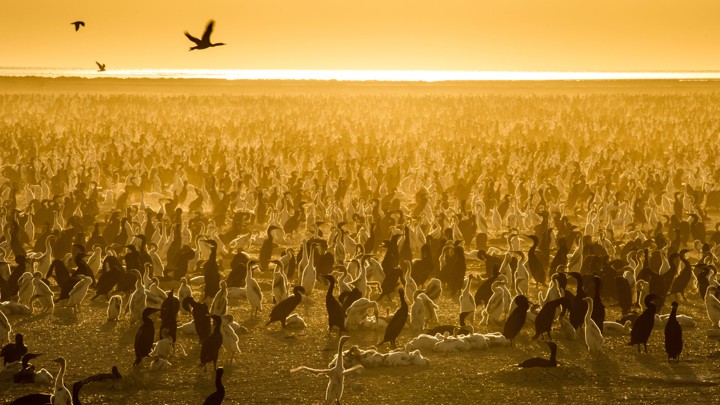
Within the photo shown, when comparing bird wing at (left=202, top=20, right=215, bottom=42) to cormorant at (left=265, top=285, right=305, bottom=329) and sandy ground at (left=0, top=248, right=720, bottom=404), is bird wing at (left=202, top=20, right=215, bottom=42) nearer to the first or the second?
cormorant at (left=265, top=285, right=305, bottom=329)

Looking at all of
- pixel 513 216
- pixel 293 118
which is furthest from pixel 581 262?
pixel 293 118

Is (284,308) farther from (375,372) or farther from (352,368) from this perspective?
(352,368)

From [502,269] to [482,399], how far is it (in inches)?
194

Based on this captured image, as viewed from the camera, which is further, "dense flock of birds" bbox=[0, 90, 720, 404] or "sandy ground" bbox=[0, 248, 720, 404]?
"dense flock of birds" bbox=[0, 90, 720, 404]

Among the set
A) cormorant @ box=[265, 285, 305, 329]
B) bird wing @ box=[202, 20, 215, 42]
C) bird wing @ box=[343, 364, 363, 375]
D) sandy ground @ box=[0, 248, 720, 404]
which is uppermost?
bird wing @ box=[202, 20, 215, 42]

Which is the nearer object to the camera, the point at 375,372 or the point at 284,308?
the point at 375,372

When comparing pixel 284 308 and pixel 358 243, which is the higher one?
pixel 358 243

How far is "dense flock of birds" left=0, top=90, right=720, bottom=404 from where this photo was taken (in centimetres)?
1358

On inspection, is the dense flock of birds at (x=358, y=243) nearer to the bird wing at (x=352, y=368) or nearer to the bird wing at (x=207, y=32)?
the bird wing at (x=352, y=368)

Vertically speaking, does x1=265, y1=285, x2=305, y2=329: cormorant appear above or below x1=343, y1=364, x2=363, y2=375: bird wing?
above

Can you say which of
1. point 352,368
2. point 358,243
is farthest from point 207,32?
point 352,368

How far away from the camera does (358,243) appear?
1916 cm

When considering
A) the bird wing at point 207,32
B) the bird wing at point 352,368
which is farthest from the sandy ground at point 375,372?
the bird wing at point 207,32

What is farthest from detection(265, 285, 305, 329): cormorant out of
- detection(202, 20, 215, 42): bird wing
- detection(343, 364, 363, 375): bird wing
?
detection(202, 20, 215, 42): bird wing
